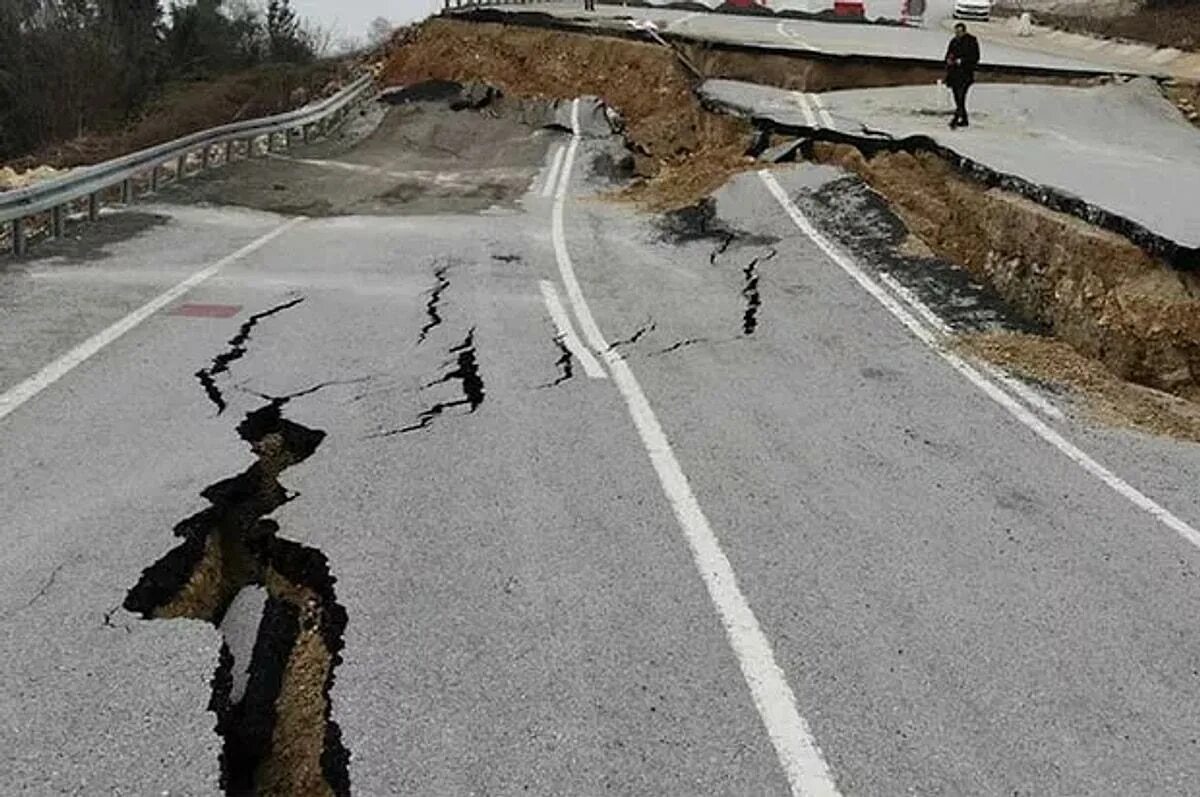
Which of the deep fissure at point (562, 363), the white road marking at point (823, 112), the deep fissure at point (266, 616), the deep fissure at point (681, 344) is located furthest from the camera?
the white road marking at point (823, 112)

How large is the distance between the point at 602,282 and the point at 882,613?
24.1ft

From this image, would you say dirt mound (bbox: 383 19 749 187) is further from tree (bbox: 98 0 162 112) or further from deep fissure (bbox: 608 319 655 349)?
tree (bbox: 98 0 162 112)

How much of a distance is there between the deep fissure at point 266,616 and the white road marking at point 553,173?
13.6 meters

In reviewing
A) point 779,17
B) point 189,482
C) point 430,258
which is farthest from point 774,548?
point 779,17

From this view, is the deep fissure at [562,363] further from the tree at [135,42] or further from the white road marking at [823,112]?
the tree at [135,42]

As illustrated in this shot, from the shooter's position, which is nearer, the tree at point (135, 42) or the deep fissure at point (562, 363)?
the deep fissure at point (562, 363)

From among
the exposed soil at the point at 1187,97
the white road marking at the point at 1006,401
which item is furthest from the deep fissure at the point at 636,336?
the exposed soil at the point at 1187,97

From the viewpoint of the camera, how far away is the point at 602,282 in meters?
12.2

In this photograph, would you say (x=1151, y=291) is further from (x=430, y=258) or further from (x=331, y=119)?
(x=331, y=119)

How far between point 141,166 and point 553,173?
8.00 m

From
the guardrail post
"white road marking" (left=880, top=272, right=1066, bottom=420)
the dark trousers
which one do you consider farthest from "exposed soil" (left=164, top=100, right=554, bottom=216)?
"white road marking" (left=880, top=272, right=1066, bottom=420)

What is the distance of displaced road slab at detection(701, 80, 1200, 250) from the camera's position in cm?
1252

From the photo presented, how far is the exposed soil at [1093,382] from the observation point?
8.42 metres

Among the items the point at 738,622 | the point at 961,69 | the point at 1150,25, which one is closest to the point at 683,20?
the point at 1150,25
